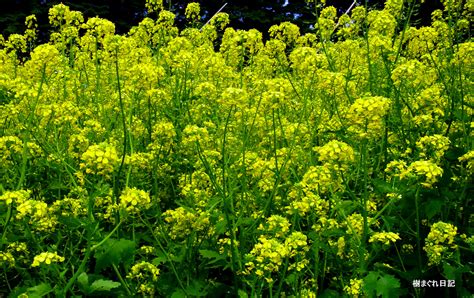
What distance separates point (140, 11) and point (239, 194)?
15.3 m

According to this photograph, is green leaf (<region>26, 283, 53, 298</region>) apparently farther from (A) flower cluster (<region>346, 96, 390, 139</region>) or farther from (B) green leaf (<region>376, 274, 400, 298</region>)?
(A) flower cluster (<region>346, 96, 390, 139</region>)

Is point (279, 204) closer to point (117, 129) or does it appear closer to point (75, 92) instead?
point (117, 129)

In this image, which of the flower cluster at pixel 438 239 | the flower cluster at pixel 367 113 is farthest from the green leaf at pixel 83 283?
the flower cluster at pixel 438 239

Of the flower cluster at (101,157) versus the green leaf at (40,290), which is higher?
the flower cluster at (101,157)

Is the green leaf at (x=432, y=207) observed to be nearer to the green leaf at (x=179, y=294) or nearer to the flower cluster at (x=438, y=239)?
the flower cluster at (x=438, y=239)

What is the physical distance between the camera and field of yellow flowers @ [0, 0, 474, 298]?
114 inches

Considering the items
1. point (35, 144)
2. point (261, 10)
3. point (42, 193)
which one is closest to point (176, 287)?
point (42, 193)

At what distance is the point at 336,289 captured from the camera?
11.0ft

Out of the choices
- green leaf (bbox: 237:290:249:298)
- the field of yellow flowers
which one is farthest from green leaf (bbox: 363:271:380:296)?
green leaf (bbox: 237:290:249:298)

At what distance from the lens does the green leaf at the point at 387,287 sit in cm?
272

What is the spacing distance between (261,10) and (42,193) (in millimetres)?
16471

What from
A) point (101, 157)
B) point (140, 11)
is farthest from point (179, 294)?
point (140, 11)

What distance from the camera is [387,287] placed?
8.99 ft

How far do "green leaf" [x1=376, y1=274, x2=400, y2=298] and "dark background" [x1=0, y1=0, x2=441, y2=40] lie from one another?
12732 mm
